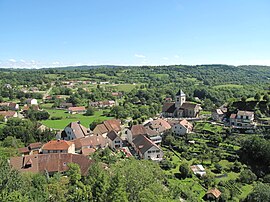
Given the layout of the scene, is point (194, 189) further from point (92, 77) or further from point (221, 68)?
point (221, 68)

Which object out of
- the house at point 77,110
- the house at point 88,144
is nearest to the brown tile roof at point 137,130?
the house at point 88,144

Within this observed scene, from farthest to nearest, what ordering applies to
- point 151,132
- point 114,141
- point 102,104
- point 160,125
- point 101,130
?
point 102,104 → point 160,125 → point 101,130 → point 151,132 → point 114,141

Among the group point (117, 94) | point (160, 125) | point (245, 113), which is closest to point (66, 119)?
point (160, 125)

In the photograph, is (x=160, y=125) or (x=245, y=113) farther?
(x=160, y=125)

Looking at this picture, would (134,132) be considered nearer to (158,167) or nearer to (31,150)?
(31,150)

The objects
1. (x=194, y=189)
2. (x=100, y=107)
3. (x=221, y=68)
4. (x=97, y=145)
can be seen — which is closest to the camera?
(x=194, y=189)

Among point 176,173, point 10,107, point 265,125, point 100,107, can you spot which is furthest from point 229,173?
point 10,107

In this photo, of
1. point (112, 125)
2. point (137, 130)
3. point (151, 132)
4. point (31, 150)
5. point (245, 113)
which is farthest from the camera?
→ point (112, 125)
